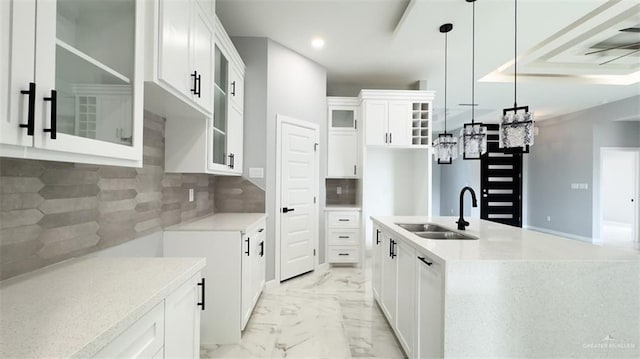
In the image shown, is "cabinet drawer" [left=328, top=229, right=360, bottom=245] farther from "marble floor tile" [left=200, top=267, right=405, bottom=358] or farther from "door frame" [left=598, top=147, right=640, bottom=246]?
"door frame" [left=598, top=147, right=640, bottom=246]

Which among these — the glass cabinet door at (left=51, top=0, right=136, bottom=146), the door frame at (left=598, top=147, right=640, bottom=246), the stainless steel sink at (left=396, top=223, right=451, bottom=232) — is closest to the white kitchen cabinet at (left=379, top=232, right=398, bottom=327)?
the stainless steel sink at (left=396, top=223, right=451, bottom=232)

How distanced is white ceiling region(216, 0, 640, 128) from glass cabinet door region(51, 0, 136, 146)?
1957mm

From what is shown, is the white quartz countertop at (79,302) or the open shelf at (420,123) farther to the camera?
the open shelf at (420,123)

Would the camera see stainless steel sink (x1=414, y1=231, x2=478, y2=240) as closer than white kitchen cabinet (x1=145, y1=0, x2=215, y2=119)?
No

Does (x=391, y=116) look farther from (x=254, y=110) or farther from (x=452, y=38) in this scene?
(x=254, y=110)

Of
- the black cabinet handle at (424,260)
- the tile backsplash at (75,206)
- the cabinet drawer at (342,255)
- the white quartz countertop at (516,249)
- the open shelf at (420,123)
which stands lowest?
the cabinet drawer at (342,255)

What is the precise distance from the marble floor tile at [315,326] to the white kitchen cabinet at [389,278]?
0.20 m

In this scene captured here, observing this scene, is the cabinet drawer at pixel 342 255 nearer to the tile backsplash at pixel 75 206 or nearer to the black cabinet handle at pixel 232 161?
the black cabinet handle at pixel 232 161

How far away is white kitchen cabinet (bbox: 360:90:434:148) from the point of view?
4258 millimetres

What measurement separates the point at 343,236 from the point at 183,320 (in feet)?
10.6

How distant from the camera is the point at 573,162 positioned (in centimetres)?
655

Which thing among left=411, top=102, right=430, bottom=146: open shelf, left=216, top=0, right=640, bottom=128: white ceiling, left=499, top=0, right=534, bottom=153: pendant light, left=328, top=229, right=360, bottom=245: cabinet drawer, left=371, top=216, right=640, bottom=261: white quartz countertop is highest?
left=216, top=0, right=640, bottom=128: white ceiling

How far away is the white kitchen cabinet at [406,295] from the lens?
1801 mm

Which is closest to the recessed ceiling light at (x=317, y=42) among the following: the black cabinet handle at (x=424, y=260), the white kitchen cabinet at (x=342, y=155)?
the white kitchen cabinet at (x=342, y=155)
